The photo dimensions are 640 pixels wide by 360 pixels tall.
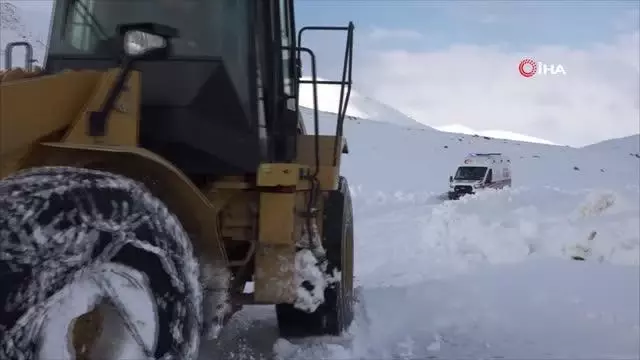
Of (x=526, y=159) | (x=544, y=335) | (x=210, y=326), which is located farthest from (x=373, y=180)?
(x=210, y=326)

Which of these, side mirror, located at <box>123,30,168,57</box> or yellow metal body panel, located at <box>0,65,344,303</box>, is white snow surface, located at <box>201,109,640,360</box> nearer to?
yellow metal body panel, located at <box>0,65,344,303</box>

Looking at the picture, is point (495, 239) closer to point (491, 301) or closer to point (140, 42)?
point (491, 301)

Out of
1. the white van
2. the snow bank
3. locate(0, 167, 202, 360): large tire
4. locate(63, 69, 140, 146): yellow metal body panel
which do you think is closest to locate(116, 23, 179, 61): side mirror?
locate(63, 69, 140, 146): yellow metal body panel

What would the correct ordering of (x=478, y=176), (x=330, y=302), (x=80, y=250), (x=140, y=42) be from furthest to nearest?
(x=478, y=176) < (x=330, y=302) < (x=140, y=42) < (x=80, y=250)

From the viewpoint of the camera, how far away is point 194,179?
13.4 ft

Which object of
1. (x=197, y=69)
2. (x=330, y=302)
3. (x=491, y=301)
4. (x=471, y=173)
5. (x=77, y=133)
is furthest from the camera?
(x=471, y=173)

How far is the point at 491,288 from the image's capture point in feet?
22.5

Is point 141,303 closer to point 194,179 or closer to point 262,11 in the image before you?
point 194,179

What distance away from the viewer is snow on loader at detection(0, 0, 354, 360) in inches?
94.6

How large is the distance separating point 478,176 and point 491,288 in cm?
2389

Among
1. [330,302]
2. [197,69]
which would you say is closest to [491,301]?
[330,302]

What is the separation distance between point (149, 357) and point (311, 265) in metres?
2.01

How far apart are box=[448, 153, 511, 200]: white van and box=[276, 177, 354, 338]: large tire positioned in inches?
927

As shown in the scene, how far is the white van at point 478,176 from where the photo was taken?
95.8ft
